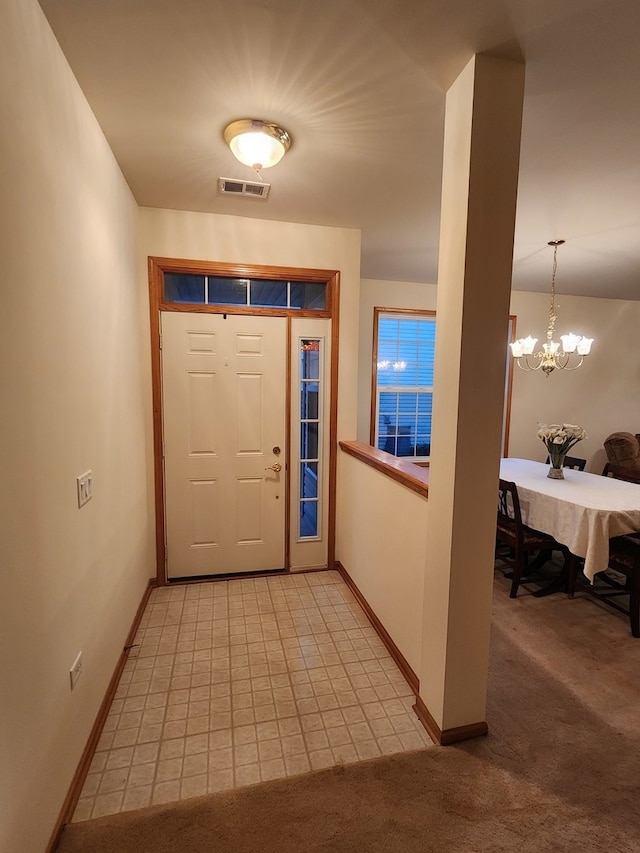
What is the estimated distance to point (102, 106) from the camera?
177 cm

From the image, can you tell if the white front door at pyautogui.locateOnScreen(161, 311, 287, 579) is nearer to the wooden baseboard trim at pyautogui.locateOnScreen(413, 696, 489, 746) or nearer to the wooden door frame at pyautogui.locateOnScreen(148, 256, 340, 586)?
the wooden door frame at pyautogui.locateOnScreen(148, 256, 340, 586)

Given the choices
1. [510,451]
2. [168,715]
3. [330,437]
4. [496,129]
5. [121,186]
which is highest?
[121,186]

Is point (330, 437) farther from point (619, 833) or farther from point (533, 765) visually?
point (619, 833)

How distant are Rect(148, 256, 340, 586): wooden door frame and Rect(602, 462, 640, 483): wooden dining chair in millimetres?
3902

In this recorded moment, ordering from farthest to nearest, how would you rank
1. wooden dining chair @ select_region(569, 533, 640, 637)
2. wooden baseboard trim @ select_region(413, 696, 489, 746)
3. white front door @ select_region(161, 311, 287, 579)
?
white front door @ select_region(161, 311, 287, 579)
wooden dining chair @ select_region(569, 533, 640, 637)
wooden baseboard trim @ select_region(413, 696, 489, 746)

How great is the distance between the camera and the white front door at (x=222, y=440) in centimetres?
300

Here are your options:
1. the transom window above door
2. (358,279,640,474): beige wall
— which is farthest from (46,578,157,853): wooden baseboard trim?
(358,279,640,474): beige wall

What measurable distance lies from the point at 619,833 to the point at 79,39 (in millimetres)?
3323

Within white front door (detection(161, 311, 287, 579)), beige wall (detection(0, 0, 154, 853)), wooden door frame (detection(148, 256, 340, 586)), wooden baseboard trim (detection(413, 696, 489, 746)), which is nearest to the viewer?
beige wall (detection(0, 0, 154, 853))

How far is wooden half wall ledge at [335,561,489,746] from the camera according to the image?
1.73 metres

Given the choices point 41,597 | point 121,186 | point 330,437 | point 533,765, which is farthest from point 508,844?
point 121,186

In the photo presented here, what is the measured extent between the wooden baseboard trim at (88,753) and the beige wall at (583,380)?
323 cm

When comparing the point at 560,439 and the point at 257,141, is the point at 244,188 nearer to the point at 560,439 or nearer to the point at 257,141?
the point at 257,141

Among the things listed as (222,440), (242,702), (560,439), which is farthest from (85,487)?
(560,439)
